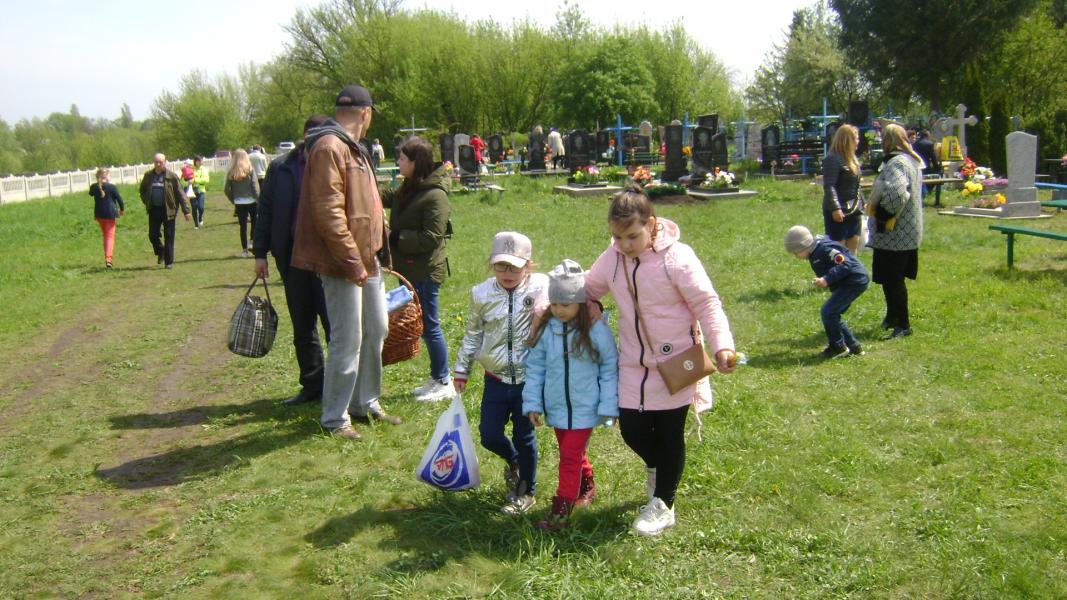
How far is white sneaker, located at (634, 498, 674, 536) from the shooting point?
3.95 metres

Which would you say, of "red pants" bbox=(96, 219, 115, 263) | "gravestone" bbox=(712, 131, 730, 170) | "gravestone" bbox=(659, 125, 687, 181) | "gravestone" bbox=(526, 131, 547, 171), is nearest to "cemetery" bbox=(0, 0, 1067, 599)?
"red pants" bbox=(96, 219, 115, 263)

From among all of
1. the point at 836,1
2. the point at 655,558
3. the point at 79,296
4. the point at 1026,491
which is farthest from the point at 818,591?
the point at 836,1

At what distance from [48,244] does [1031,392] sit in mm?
18425

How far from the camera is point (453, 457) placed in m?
4.19

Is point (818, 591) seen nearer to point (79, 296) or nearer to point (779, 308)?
point (779, 308)

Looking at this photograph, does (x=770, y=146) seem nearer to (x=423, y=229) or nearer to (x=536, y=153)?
(x=536, y=153)

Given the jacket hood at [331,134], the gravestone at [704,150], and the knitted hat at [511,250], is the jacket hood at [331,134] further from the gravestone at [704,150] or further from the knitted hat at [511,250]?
the gravestone at [704,150]

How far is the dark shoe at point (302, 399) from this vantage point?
6324mm

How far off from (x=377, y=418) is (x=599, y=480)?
179 cm

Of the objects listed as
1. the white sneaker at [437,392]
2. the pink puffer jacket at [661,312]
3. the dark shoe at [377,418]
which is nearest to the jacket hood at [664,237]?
the pink puffer jacket at [661,312]

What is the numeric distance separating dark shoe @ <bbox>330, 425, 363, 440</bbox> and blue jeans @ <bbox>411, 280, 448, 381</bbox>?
96 cm

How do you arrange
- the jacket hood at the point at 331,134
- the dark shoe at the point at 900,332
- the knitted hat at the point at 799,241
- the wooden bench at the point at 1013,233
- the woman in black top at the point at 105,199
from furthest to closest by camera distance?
1. the woman in black top at the point at 105,199
2. the wooden bench at the point at 1013,233
3. the dark shoe at the point at 900,332
4. the knitted hat at the point at 799,241
5. the jacket hood at the point at 331,134

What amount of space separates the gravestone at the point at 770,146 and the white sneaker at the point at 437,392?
20765mm

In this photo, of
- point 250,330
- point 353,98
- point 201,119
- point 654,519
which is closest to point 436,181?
point 353,98
